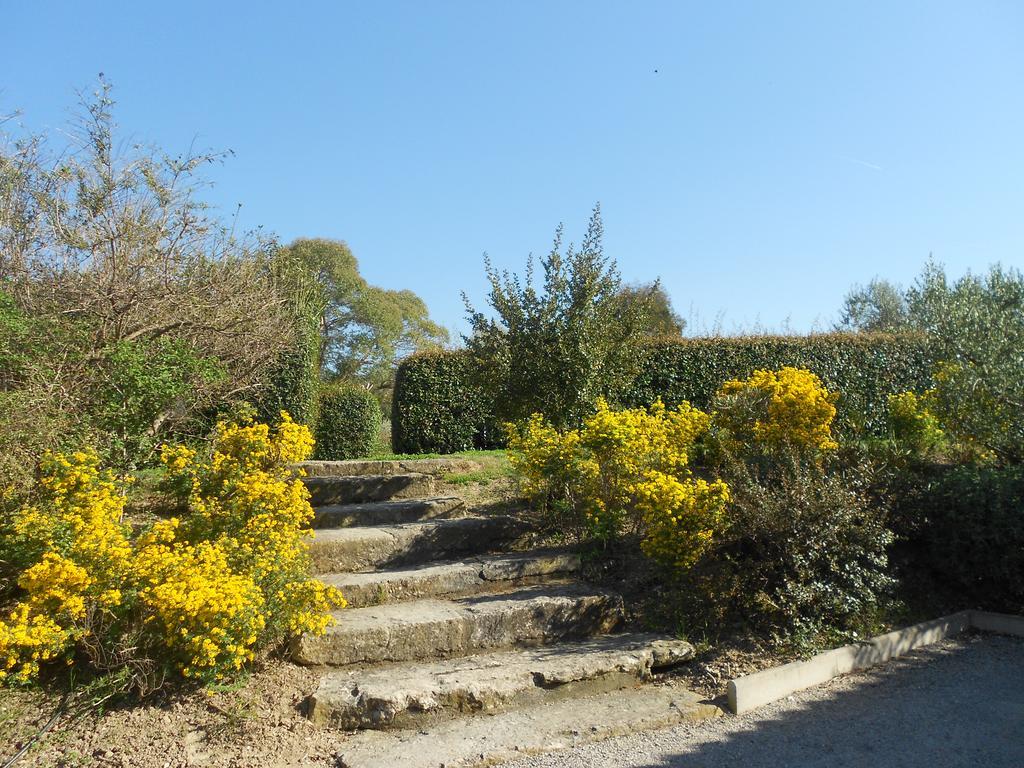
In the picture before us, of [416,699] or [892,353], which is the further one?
[892,353]

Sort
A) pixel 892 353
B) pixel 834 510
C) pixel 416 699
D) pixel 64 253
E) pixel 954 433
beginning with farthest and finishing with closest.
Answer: pixel 892 353, pixel 954 433, pixel 64 253, pixel 834 510, pixel 416 699

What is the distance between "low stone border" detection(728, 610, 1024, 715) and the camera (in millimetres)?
4352

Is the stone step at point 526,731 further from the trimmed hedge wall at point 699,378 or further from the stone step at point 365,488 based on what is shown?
the trimmed hedge wall at point 699,378

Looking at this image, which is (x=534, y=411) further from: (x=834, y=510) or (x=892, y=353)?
(x=892, y=353)

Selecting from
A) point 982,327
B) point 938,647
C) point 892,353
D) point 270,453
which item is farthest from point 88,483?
point 892,353

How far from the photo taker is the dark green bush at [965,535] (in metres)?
5.69

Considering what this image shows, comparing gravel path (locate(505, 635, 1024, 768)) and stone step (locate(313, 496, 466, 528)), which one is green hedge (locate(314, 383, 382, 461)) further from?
gravel path (locate(505, 635, 1024, 768))

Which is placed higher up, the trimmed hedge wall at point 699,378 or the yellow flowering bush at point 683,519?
the trimmed hedge wall at point 699,378

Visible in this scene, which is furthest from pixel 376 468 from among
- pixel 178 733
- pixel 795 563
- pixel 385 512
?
pixel 795 563

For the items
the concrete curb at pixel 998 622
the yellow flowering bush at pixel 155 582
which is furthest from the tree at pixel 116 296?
the concrete curb at pixel 998 622

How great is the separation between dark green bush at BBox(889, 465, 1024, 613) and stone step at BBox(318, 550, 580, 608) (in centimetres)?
287

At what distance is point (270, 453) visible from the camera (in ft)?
19.1

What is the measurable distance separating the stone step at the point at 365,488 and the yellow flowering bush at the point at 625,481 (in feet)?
3.97

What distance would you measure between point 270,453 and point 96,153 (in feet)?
12.1
